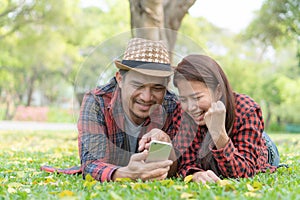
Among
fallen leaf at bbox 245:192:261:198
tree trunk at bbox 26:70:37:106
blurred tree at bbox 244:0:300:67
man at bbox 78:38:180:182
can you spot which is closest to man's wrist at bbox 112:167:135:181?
man at bbox 78:38:180:182

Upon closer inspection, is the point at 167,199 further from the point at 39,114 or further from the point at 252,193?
the point at 39,114

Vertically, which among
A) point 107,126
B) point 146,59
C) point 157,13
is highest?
point 157,13

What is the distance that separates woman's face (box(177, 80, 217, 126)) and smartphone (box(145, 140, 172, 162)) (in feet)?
1.08

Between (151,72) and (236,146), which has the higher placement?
(151,72)

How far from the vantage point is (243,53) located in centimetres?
2698

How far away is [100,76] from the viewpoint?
3.34 meters

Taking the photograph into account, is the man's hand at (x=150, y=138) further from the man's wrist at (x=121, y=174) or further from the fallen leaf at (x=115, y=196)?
the fallen leaf at (x=115, y=196)

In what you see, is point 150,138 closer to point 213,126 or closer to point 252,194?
point 213,126

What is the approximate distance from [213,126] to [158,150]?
0.39 m

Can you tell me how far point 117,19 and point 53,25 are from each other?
21.0ft

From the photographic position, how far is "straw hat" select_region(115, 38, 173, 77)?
292cm

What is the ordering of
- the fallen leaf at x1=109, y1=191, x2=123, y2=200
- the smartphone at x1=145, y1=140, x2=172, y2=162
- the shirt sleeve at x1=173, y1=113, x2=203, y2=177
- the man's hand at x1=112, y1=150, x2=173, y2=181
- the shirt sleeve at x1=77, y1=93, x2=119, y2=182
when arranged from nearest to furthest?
1. the fallen leaf at x1=109, y1=191, x2=123, y2=200
2. the smartphone at x1=145, y1=140, x2=172, y2=162
3. the man's hand at x1=112, y1=150, x2=173, y2=181
4. the shirt sleeve at x1=77, y1=93, x2=119, y2=182
5. the shirt sleeve at x1=173, y1=113, x2=203, y2=177

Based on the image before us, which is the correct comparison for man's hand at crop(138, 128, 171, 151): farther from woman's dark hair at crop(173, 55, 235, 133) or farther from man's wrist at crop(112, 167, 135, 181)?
woman's dark hair at crop(173, 55, 235, 133)

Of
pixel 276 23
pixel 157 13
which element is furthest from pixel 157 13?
pixel 276 23
